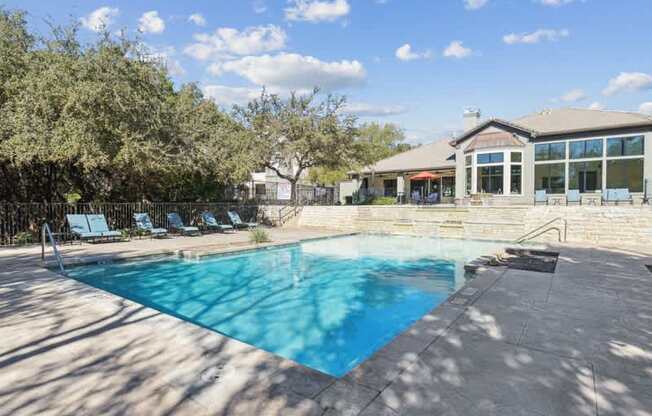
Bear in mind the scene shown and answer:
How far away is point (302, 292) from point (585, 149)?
58.1 ft

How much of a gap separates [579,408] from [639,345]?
1.77 meters

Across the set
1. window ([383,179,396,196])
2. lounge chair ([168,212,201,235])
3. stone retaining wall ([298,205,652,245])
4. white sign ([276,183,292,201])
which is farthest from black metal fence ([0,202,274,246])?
window ([383,179,396,196])

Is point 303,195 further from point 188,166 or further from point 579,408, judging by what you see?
point 579,408

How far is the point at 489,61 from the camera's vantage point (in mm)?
18219

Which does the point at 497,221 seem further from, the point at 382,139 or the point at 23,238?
the point at 382,139

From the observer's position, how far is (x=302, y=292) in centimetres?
777

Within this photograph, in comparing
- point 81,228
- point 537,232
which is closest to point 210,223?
point 81,228

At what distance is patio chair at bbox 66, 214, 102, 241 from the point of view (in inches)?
449

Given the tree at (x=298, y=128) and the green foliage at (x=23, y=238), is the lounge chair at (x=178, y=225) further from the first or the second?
the tree at (x=298, y=128)

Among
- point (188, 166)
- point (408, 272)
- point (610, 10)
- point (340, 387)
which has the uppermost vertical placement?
point (610, 10)

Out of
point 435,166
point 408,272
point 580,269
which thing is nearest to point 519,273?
point 580,269

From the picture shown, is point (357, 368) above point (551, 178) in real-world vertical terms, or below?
below

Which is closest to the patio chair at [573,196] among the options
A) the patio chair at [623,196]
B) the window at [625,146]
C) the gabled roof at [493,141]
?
the patio chair at [623,196]

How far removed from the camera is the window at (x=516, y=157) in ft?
65.0
